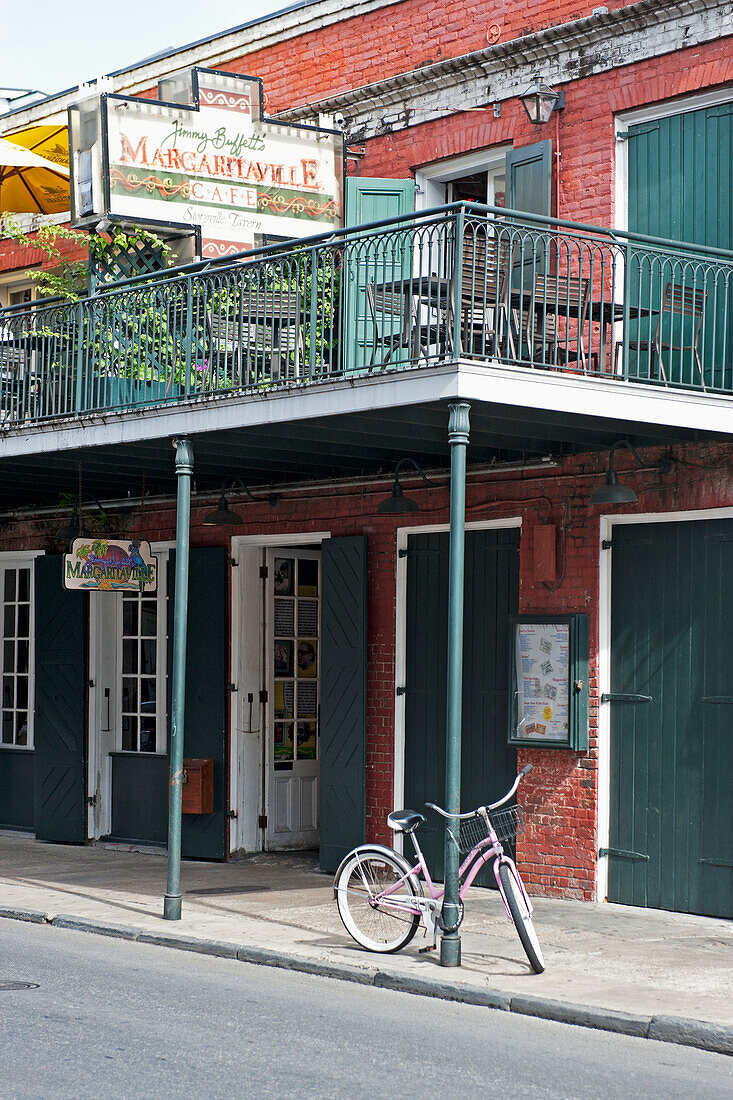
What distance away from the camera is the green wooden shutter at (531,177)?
36.0ft

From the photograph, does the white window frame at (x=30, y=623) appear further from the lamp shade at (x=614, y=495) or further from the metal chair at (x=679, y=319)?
the metal chair at (x=679, y=319)

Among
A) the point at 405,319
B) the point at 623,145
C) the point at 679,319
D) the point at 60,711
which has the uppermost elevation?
the point at 623,145

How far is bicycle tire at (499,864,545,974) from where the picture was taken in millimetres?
7809

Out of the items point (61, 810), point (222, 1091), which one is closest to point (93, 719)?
point (61, 810)

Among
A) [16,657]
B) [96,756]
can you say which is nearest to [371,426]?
[96,756]

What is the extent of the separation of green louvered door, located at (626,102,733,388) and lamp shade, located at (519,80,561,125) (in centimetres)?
75

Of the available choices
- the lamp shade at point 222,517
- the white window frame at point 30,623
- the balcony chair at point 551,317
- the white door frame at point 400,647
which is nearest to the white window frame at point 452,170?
the balcony chair at point 551,317

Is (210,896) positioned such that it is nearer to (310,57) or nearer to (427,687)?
(427,687)

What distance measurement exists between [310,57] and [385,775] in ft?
21.3

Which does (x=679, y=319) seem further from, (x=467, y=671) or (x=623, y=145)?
(x=467, y=671)

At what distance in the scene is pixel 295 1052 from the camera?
6246mm

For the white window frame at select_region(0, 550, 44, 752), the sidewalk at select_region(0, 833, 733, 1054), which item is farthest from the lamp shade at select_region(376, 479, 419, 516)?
the white window frame at select_region(0, 550, 44, 752)

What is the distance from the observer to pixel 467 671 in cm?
1143

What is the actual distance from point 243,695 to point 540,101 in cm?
578
